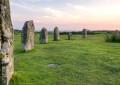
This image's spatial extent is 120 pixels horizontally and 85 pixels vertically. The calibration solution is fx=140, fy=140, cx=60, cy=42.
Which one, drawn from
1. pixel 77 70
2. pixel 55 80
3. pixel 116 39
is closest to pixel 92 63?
pixel 77 70

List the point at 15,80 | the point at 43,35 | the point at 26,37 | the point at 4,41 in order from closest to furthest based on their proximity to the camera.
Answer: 1. the point at 4,41
2. the point at 15,80
3. the point at 26,37
4. the point at 43,35

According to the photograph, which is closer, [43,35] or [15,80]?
[15,80]

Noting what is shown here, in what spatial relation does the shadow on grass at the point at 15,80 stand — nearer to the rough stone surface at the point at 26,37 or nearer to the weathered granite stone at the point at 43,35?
the rough stone surface at the point at 26,37

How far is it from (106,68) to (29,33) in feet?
26.5

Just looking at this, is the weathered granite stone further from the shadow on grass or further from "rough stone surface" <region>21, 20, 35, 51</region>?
the shadow on grass

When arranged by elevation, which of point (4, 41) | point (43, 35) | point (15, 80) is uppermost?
point (43, 35)

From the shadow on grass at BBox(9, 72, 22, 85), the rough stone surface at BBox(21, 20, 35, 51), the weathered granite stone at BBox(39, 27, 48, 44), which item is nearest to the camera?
the shadow on grass at BBox(9, 72, 22, 85)

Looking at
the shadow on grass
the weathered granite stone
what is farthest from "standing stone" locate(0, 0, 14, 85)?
the weathered granite stone

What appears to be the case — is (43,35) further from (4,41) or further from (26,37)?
(4,41)

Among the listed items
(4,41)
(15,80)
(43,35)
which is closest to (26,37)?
(43,35)

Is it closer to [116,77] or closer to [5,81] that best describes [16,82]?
[5,81]

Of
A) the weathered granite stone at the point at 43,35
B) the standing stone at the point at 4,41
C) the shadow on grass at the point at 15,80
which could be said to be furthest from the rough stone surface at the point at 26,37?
the standing stone at the point at 4,41

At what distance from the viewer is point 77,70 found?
8.16 m

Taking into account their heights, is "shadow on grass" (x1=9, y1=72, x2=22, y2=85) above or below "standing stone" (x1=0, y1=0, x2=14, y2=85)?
A: below
